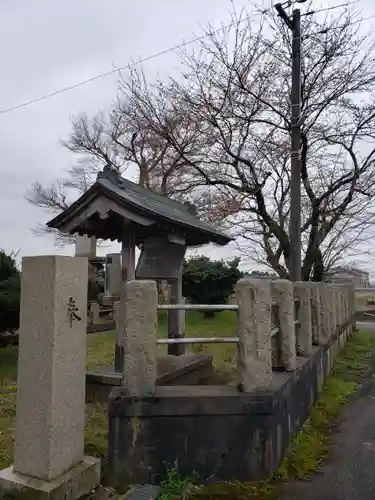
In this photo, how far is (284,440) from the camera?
13.0 ft

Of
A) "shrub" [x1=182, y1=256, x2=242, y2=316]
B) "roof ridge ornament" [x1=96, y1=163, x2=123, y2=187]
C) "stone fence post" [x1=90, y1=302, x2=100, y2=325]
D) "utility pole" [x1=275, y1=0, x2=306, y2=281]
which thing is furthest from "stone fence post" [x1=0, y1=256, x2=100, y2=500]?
"shrub" [x1=182, y1=256, x2=242, y2=316]

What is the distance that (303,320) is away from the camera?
18.7 ft

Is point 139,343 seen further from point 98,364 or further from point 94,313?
point 94,313

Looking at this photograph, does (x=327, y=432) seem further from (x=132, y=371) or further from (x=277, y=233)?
(x=277, y=233)

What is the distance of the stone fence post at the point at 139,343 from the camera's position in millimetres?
3482

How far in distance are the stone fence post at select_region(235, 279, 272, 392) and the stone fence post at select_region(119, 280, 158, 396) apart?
2.55 ft

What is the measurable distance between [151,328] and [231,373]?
407 centimetres

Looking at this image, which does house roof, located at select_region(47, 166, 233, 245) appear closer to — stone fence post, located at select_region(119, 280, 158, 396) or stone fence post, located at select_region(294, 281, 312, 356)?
stone fence post, located at select_region(294, 281, 312, 356)

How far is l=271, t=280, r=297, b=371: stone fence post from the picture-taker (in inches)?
179

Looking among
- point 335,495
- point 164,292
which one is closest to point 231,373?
point 335,495

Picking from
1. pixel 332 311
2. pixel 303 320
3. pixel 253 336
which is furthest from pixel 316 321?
pixel 253 336

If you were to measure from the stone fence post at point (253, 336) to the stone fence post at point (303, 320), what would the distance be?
207cm

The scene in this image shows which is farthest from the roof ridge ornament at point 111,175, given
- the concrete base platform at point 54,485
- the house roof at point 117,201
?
the concrete base platform at point 54,485

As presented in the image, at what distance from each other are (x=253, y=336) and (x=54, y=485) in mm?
1877
